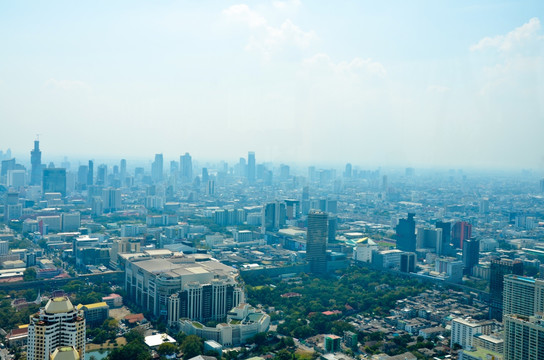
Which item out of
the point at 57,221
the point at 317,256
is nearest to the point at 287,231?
the point at 317,256

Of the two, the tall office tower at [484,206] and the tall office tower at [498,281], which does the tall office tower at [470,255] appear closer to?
the tall office tower at [498,281]

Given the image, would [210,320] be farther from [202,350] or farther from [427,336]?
[427,336]

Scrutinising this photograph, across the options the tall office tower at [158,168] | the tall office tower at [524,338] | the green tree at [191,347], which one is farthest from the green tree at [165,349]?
the tall office tower at [158,168]

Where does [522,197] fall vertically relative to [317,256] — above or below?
above

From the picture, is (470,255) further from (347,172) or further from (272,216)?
(347,172)

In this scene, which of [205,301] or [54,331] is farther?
[205,301]

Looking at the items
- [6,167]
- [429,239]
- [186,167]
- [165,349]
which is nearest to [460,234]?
[429,239]
